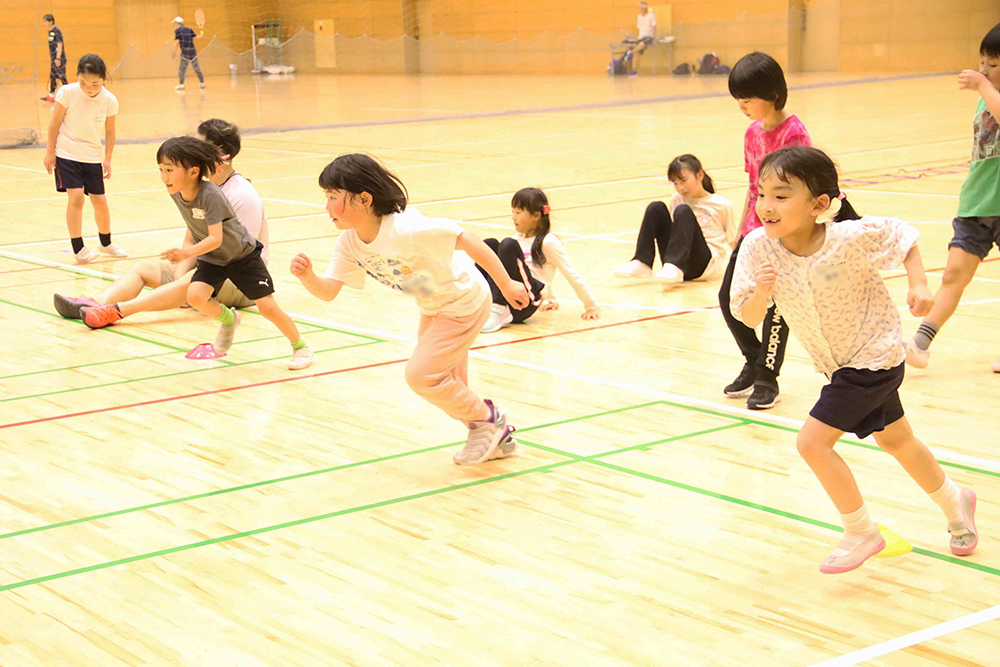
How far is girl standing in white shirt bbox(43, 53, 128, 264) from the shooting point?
7785mm

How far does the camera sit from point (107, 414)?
4559 mm

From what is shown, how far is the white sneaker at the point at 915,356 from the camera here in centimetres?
466

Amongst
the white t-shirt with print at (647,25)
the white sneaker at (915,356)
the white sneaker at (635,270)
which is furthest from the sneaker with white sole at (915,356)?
the white t-shirt with print at (647,25)

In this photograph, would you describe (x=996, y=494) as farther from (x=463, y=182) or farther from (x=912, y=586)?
(x=463, y=182)

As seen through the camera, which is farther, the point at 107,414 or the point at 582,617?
the point at 107,414

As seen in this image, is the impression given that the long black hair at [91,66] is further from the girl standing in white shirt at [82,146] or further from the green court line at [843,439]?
the green court line at [843,439]

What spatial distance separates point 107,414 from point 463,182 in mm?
6888

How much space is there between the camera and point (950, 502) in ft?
9.95

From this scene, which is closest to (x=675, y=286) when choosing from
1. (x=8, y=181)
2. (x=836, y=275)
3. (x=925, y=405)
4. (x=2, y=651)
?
(x=925, y=405)

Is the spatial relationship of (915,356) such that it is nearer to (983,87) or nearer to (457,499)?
(983,87)

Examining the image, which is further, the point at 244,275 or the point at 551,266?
the point at 551,266

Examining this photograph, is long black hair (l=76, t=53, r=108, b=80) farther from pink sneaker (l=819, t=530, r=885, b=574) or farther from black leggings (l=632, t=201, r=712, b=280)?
pink sneaker (l=819, t=530, r=885, b=574)

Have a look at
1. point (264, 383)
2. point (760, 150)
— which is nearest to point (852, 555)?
point (760, 150)

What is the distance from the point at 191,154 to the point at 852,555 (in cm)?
333
